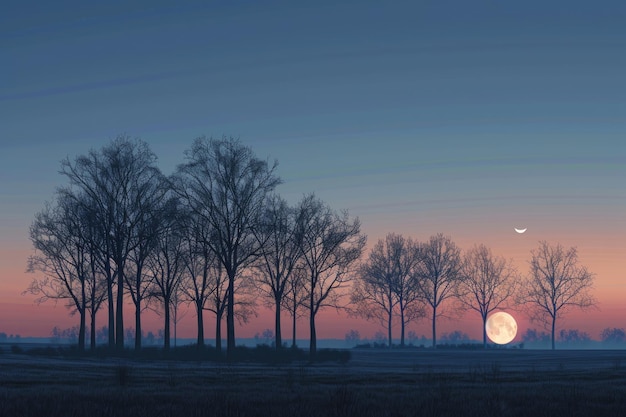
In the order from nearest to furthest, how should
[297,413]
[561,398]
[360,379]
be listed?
[297,413] < [561,398] < [360,379]

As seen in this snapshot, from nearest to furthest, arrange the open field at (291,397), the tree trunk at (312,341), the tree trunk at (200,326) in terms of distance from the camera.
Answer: the open field at (291,397) < the tree trunk at (200,326) < the tree trunk at (312,341)

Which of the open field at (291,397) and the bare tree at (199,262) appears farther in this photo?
the bare tree at (199,262)

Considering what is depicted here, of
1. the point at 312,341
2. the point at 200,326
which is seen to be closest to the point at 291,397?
the point at 200,326

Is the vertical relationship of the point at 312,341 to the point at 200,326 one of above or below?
below

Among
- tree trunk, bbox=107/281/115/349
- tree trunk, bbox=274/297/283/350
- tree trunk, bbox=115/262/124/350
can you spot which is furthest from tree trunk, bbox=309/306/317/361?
tree trunk, bbox=107/281/115/349

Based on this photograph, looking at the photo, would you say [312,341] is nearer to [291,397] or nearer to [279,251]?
[279,251]

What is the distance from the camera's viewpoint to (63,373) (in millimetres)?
31438

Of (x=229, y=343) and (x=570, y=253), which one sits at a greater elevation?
(x=570, y=253)

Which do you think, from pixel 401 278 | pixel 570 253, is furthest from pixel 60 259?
pixel 570 253

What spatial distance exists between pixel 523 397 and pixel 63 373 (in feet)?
63.4

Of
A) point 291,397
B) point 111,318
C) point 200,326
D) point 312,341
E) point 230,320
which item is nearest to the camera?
point 291,397

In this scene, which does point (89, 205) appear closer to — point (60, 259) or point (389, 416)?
point (60, 259)

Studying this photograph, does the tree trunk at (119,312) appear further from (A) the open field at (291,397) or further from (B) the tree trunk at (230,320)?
(A) the open field at (291,397)

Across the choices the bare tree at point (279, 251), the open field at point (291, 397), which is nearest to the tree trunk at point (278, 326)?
the bare tree at point (279, 251)
